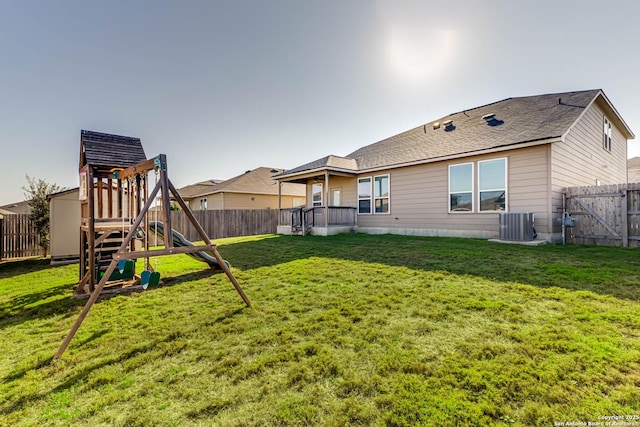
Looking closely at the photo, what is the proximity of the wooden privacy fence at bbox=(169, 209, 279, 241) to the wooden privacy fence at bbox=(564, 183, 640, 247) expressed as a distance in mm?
14996

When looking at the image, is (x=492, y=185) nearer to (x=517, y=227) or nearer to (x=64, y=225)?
(x=517, y=227)

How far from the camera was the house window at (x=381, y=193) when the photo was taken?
12.7 metres

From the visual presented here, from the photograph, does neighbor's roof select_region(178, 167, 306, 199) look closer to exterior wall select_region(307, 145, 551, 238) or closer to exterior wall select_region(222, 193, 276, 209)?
exterior wall select_region(222, 193, 276, 209)

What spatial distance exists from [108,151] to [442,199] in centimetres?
1040

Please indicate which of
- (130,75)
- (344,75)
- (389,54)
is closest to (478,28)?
(389,54)

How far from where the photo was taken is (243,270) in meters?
6.23

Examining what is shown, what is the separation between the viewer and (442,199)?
35.2 feet

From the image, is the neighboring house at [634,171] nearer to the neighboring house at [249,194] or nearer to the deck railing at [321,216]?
the deck railing at [321,216]

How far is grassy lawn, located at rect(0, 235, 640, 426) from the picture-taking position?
5.88ft

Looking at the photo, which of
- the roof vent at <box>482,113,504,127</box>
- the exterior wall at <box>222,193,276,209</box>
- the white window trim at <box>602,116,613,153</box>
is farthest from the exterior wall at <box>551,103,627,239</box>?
the exterior wall at <box>222,193,276,209</box>

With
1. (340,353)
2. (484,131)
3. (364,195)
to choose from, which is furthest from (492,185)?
(340,353)

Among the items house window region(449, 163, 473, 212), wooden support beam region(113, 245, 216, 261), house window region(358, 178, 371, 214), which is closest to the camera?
wooden support beam region(113, 245, 216, 261)

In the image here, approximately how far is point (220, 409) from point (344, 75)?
12.3 metres

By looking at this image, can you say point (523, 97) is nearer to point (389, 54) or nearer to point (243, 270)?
point (389, 54)
